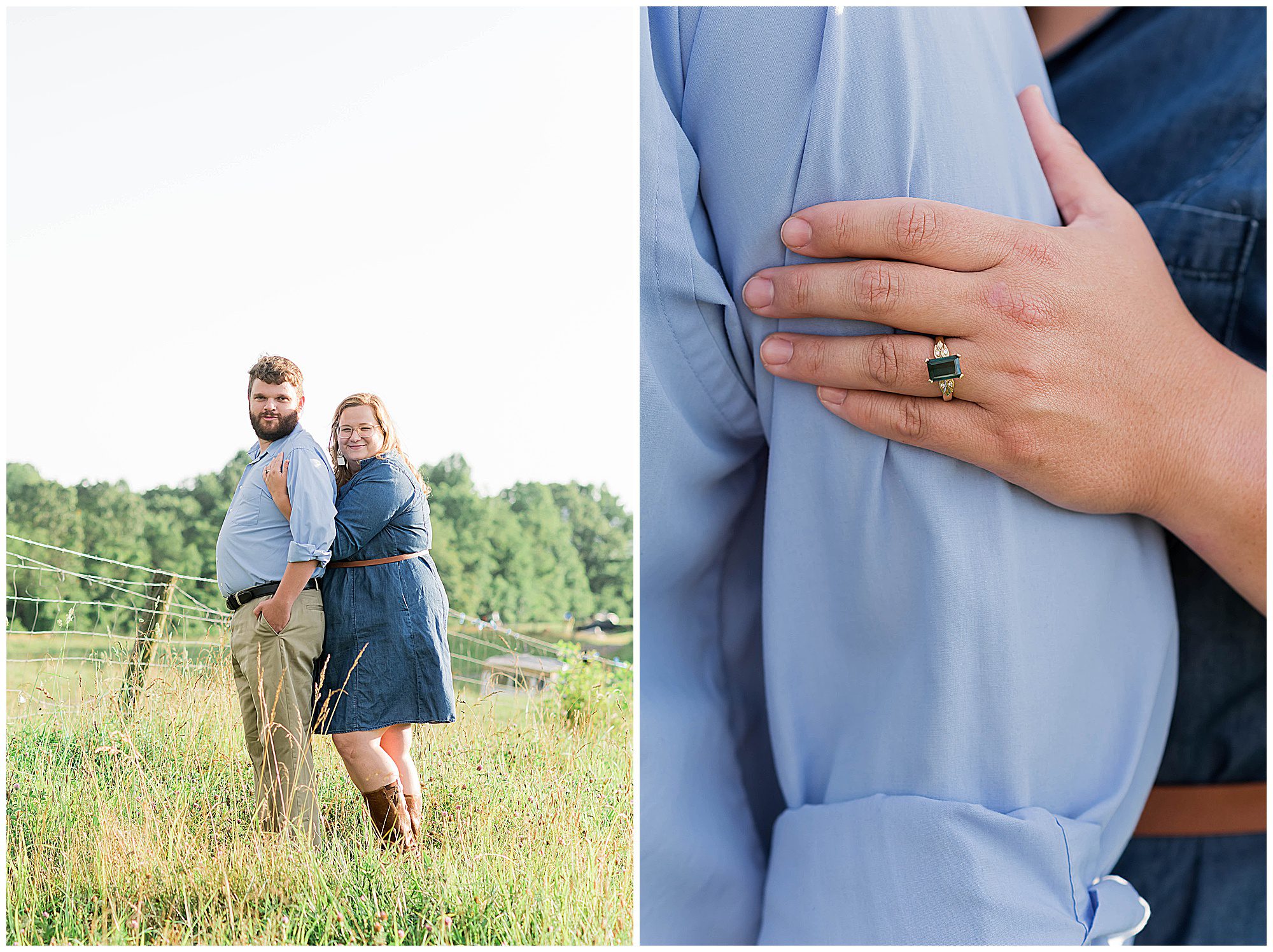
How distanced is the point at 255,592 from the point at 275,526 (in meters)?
0.07

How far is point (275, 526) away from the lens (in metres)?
0.85

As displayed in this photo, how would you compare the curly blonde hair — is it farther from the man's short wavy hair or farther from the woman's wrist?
the woman's wrist

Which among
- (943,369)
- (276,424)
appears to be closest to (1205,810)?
(943,369)

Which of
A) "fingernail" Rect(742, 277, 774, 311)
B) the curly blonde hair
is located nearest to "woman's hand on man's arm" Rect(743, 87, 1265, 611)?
"fingernail" Rect(742, 277, 774, 311)

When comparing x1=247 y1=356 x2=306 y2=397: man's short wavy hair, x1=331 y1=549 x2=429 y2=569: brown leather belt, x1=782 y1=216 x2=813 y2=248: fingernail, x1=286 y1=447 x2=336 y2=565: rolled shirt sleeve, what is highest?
x1=782 y1=216 x2=813 y2=248: fingernail

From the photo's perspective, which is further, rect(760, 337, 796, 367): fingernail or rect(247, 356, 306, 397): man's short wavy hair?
rect(247, 356, 306, 397): man's short wavy hair

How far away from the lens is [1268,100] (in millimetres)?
967

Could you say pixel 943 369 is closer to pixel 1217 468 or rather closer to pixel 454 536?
pixel 1217 468

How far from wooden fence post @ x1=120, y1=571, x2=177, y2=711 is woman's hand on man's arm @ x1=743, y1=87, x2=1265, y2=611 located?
2.18 feet

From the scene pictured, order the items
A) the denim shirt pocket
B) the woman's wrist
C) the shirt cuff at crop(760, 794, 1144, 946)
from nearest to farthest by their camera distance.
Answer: the shirt cuff at crop(760, 794, 1144, 946)
the woman's wrist
the denim shirt pocket

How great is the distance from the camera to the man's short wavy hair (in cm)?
86

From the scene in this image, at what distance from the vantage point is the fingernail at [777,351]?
0.74 m

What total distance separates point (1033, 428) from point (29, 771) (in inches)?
42.5

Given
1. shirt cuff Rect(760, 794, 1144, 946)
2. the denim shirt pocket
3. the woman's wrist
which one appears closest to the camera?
shirt cuff Rect(760, 794, 1144, 946)
